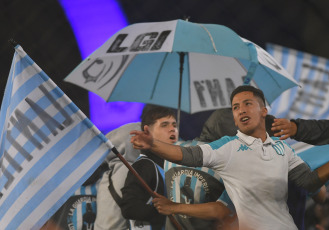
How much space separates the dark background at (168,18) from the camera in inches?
141

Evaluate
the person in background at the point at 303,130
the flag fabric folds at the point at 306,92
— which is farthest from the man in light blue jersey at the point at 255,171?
the flag fabric folds at the point at 306,92

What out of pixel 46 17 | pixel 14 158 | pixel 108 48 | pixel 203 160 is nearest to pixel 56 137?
pixel 14 158

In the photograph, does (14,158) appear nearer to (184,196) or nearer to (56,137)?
(56,137)

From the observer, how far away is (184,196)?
6.83ft

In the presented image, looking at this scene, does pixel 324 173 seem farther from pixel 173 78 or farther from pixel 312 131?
pixel 173 78

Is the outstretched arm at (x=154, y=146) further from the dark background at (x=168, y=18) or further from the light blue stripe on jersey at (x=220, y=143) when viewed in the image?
the dark background at (x=168, y=18)

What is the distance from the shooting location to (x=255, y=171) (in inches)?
72.1

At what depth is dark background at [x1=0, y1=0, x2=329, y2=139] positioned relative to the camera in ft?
11.7

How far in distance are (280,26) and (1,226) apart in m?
2.65

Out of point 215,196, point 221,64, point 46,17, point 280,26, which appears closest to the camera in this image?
point 215,196

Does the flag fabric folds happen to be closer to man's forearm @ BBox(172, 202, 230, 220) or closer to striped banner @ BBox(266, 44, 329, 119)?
striped banner @ BBox(266, 44, 329, 119)

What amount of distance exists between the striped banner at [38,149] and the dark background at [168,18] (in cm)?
161

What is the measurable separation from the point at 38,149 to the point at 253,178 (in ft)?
2.34

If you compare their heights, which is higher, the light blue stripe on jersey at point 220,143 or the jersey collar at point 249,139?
the light blue stripe on jersey at point 220,143
